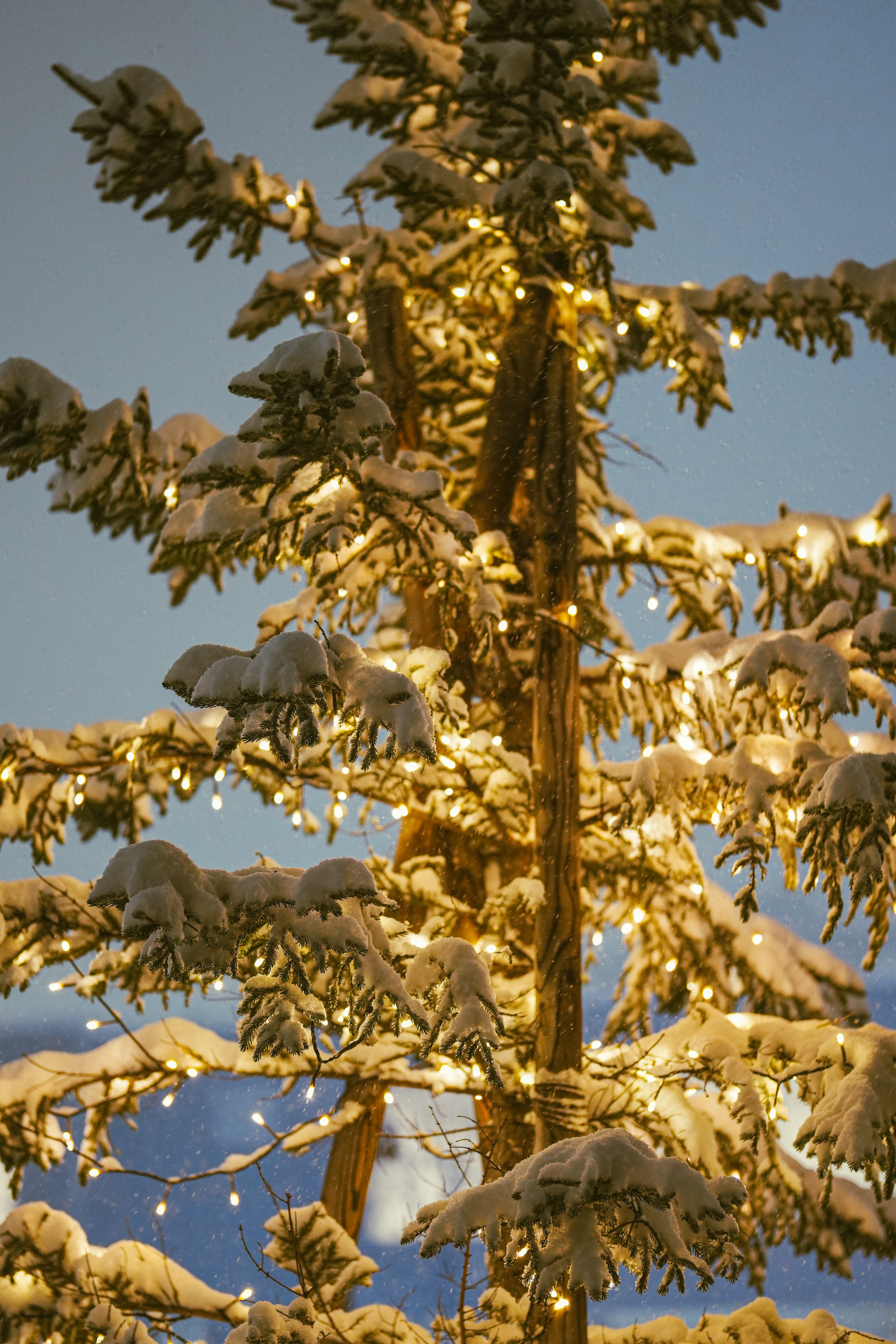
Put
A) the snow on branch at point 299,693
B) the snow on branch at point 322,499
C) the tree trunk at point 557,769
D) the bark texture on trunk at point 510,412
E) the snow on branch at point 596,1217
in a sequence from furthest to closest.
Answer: the bark texture on trunk at point 510,412, the tree trunk at point 557,769, the snow on branch at point 322,499, the snow on branch at point 299,693, the snow on branch at point 596,1217

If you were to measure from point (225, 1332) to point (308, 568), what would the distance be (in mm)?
7560

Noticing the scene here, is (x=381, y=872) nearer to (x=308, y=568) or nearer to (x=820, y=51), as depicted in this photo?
(x=308, y=568)

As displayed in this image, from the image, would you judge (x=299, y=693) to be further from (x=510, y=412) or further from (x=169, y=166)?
(x=169, y=166)

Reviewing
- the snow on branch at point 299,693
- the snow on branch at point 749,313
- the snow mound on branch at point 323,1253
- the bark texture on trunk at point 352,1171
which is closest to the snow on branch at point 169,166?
the snow on branch at point 749,313

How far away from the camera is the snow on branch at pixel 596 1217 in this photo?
3404mm

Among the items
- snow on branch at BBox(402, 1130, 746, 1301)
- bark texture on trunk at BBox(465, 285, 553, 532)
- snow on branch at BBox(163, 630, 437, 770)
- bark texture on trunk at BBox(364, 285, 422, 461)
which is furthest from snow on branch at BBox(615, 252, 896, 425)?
snow on branch at BBox(402, 1130, 746, 1301)

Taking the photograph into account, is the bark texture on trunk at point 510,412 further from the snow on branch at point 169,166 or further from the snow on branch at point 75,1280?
the snow on branch at point 75,1280

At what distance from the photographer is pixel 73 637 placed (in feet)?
385

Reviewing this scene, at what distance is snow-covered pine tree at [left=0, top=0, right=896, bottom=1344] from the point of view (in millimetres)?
4324

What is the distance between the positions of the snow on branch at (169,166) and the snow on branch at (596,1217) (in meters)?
6.51

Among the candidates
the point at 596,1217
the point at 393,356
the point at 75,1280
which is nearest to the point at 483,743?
the point at 393,356

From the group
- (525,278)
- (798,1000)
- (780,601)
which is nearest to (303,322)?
(525,278)

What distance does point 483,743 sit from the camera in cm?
668

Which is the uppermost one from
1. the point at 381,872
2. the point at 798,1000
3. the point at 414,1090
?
the point at 381,872
